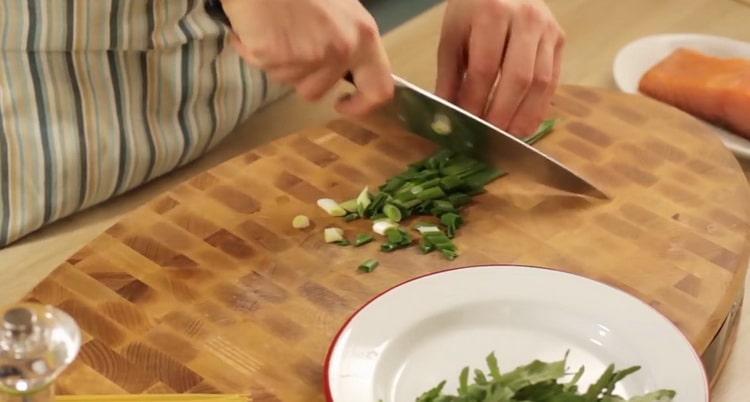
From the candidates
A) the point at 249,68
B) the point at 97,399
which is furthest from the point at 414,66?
the point at 97,399

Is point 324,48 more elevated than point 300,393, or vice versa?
point 324,48

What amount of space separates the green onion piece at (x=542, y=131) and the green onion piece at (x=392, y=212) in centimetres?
18

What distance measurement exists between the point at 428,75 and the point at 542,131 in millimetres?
255

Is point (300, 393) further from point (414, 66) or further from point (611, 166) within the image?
point (414, 66)

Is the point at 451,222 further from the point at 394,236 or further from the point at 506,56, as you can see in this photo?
the point at 506,56

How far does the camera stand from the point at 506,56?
1.01m

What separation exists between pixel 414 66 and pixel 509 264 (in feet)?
1.63

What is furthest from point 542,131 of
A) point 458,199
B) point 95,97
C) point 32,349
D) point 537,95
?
point 32,349

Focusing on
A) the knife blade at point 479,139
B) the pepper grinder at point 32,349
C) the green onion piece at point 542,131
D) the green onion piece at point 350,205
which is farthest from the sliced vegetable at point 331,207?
the pepper grinder at point 32,349

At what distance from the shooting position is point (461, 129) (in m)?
0.96

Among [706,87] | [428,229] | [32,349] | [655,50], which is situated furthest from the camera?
[655,50]

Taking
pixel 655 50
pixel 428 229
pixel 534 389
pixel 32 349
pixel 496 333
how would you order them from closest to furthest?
pixel 32 349, pixel 534 389, pixel 496 333, pixel 428 229, pixel 655 50

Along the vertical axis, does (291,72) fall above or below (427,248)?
above

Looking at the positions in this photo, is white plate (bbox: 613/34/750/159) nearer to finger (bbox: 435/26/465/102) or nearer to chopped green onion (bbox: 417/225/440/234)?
finger (bbox: 435/26/465/102)
